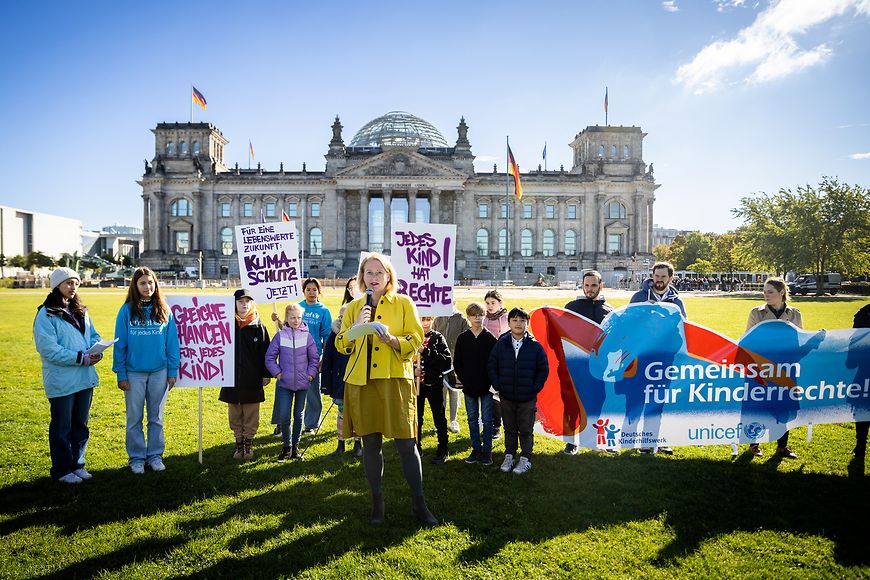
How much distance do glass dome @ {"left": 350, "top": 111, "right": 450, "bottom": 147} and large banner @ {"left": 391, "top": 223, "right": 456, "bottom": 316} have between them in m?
75.6

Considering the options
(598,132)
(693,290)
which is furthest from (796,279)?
(598,132)

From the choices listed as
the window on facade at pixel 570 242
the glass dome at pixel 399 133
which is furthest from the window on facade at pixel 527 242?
the glass dome at pixel 399 133

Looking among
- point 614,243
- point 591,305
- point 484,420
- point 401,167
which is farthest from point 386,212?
point 484,420

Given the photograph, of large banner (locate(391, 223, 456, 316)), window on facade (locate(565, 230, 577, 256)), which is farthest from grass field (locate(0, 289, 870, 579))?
window on facade (locate(565, 230, 577, 256))

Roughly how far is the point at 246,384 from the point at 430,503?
3.34 metres

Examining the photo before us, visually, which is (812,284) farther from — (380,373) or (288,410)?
(380,373)

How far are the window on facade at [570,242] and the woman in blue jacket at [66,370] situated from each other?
76146 mm

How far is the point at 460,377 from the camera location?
25.3 feet

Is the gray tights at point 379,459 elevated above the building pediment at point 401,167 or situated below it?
below

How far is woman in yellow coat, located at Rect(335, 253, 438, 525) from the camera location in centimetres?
529

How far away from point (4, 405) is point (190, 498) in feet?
23.0

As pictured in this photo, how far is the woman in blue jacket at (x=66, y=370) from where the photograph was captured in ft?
21.0

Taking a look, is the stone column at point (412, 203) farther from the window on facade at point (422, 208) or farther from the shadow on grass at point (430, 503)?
the shadow on grass at point (430, 503)

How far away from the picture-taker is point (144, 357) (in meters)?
6.82
